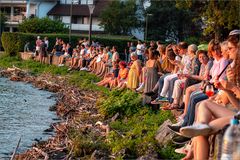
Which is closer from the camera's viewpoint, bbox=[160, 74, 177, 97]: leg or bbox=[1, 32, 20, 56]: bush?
bbox=[160, 74, 177, 97]: leg

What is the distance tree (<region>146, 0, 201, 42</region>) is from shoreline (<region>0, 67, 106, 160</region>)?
94.7ft

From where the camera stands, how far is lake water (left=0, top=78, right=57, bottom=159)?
15.8m

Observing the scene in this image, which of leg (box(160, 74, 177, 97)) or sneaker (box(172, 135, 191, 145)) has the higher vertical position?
leg (box(160, 74, 177, 97))

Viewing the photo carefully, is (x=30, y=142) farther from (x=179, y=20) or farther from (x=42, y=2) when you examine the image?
(x=42, y=2)

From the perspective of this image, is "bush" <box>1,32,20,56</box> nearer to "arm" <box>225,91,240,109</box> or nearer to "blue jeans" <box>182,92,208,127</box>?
"blue jeans" <box>182,92,208,127</box>

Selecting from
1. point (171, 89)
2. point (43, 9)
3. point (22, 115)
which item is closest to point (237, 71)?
point (171, 89)

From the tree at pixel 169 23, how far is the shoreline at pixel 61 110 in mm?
28851

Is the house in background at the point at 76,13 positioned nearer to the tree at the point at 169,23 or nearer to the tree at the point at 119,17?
the tree at the point at 119,17

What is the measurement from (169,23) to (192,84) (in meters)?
52.6

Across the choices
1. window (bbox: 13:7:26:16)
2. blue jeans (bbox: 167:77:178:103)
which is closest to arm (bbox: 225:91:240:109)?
blue jeans (bbox: 167:77:178:103)

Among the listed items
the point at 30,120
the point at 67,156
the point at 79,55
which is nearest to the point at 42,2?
the point at 79,55

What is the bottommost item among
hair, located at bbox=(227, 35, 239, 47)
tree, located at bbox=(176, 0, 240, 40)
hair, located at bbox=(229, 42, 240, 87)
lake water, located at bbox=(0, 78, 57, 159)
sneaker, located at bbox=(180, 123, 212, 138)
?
lake water, located at bbox=(0, 78, 57, 159)

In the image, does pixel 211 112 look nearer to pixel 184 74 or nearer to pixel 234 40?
pixel 234 40

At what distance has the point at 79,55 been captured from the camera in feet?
118
